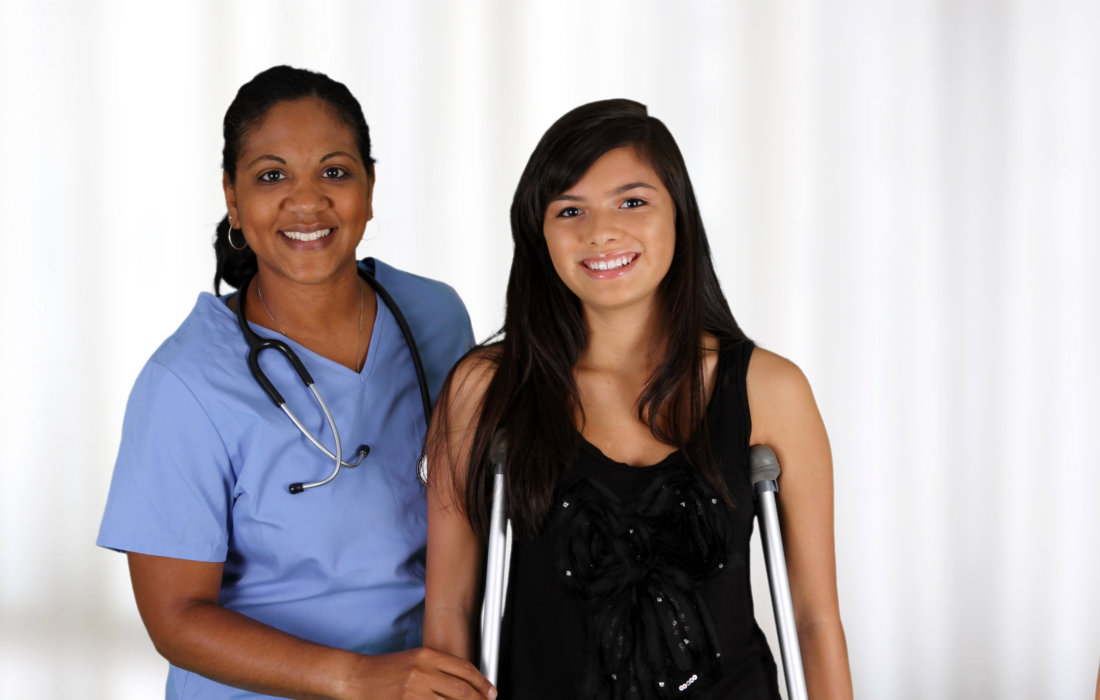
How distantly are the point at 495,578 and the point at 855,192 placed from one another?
186 centimetres

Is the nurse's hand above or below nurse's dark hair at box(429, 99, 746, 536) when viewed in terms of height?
below

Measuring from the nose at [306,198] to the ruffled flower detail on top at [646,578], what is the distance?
591mm

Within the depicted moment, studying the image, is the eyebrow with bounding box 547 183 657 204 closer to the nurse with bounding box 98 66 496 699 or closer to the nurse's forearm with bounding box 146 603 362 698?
the nurse with bounding box 98 66 496 699

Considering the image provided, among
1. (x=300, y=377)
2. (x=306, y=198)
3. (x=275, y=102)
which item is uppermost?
(x=275, y=102)

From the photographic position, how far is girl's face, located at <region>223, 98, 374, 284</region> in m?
1.66

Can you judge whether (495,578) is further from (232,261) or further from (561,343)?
(232,261)

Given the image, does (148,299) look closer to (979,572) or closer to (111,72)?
(111,72)

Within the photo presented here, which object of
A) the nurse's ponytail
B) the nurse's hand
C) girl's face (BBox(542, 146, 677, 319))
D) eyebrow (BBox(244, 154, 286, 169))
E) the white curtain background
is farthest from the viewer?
the white curtain background

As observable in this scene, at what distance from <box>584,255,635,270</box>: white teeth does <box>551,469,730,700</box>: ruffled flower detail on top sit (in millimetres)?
315

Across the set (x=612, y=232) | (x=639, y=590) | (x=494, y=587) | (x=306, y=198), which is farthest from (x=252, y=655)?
(x=612, y=232)

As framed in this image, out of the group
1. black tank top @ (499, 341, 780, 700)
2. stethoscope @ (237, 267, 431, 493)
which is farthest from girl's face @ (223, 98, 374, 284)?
black tank top @ (499, 341, 780, 700)

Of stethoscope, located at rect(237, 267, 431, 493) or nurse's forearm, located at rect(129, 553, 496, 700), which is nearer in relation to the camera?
nurse's forearm, located at rect(129, 553, 496, 700)

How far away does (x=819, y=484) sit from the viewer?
5.32ft

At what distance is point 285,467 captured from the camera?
1.65m
